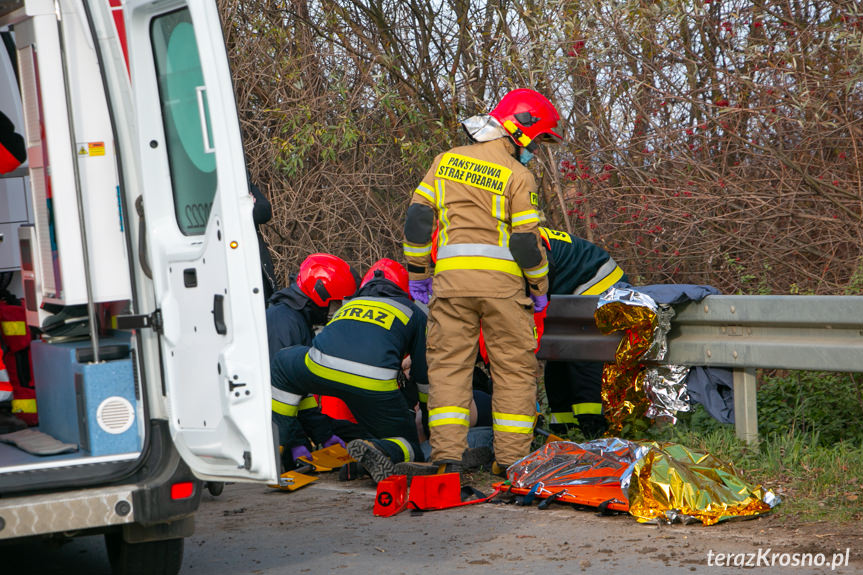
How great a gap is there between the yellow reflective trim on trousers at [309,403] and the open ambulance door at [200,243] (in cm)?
254

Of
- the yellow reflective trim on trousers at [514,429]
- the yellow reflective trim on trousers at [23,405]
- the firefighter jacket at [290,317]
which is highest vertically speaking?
the firefighter jacket at [290,317]

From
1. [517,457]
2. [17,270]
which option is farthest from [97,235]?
[517,457]

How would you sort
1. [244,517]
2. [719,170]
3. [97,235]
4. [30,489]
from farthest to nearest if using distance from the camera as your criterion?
[719,170]
[244,517]
[97,235]
[30,489]

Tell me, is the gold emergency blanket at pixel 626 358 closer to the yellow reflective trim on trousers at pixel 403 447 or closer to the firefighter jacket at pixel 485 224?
the firefighter jacket at pixel 485 224

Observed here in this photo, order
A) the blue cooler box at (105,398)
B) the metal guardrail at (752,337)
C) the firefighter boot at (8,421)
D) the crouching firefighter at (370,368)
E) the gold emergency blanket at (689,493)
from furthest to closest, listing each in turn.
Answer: the crouching firefighter at (370,368) < the metal guardrail at (752,337) < the firefighter boot at (8,421) < the gold emergency blanket at (689,493) < the blue cooler box at (105,398)

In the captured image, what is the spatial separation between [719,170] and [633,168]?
576 millimetres

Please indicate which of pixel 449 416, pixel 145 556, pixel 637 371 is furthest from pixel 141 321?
pixel 637 371

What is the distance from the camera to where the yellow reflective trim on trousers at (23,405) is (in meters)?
4.95

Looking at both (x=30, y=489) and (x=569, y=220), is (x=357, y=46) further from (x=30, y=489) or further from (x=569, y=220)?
(x=30, y=489)

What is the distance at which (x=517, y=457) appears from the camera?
209 inches

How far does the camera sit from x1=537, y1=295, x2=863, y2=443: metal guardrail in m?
4.77

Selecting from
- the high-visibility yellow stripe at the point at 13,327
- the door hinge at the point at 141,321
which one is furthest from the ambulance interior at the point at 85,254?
the high-visibility yellow stripe at the point at 13,327

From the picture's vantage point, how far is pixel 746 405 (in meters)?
5.19

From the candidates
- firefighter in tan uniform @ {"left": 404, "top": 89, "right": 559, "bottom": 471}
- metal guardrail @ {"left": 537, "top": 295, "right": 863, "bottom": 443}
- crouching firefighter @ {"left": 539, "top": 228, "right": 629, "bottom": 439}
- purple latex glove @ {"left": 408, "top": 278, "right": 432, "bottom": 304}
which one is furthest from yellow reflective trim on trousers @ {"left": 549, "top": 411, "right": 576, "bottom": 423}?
purple latex glove @ {"left": 408, "top": 278, "right": 432, "bottom": 304}
